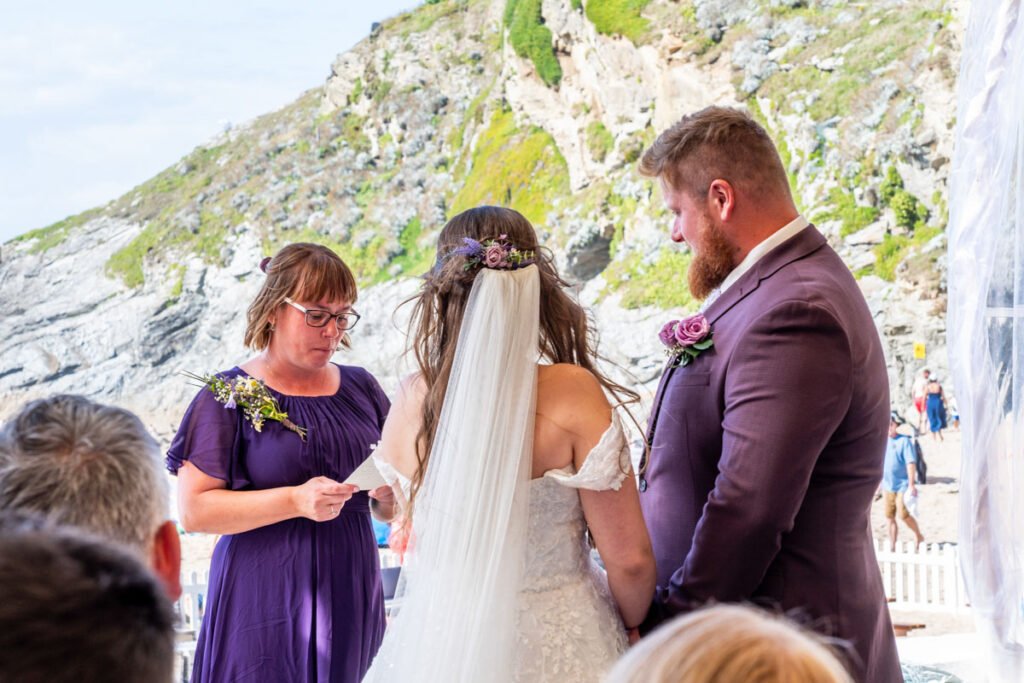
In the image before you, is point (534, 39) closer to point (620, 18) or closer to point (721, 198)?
point (620, 18)

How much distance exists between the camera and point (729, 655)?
94cm

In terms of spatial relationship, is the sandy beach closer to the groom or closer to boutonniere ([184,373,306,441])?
boutonniere ([184,373,306,441])

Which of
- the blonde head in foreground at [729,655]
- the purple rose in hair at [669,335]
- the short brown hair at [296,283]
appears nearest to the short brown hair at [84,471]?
the blonde head in foreground at [729,655]

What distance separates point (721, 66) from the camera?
21594 mm

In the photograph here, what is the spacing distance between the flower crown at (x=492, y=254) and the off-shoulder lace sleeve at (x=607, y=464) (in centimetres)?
36

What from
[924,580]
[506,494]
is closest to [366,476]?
[506,494]

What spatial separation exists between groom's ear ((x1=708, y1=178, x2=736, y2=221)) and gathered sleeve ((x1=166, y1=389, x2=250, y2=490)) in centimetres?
137

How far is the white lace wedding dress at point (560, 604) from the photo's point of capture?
1878 mm

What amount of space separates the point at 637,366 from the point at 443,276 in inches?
709

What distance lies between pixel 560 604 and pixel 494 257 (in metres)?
0.68

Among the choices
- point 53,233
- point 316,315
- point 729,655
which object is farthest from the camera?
point 53,233

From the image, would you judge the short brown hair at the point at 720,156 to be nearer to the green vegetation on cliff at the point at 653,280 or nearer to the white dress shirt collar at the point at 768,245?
the white dress shirt collar at the point at 768,245

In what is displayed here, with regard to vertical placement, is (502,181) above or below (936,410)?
above

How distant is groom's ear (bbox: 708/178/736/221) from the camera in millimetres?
1964
